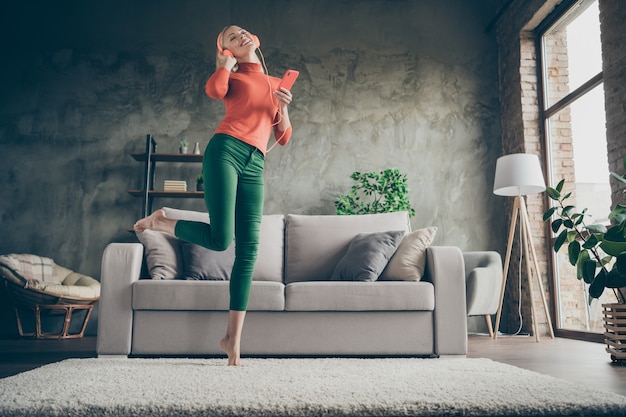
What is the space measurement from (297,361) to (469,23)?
14.0 ft

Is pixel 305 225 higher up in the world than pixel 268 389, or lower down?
higher up

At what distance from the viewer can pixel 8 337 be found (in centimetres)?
455

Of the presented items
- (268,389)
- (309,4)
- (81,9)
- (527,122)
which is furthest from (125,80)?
(268,389)

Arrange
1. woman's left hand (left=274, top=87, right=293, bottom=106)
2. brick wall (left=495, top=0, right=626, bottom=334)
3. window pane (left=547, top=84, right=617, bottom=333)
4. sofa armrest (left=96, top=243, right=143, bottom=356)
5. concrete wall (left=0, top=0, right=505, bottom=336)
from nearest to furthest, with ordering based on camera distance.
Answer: woman's left hand (left=274, top=87, right=293, bottom=106)
sofa armrest (left=96, top=243, right=143, bottom=356)
window pane (left=547, top=84, right=617, bottom=333)
brick wall (left=495, top=0, right=626, bottom=334)
concrete wall (left=0, top=0, right=505, bottom=336)

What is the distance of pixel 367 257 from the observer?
3262 mm

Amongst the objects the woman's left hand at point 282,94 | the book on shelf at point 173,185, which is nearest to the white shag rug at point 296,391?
the woman's left hand at point 282,94

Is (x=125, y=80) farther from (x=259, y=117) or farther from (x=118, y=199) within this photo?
(x=259, y=117)

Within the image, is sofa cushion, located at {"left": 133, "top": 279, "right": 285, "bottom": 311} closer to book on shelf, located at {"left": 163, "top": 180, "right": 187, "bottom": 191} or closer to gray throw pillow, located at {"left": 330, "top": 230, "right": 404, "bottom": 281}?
gray throw pillow, located at {"left": 330, "top": 230, "right": 404, "bottom": 281}

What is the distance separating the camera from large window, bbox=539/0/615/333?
165 inches

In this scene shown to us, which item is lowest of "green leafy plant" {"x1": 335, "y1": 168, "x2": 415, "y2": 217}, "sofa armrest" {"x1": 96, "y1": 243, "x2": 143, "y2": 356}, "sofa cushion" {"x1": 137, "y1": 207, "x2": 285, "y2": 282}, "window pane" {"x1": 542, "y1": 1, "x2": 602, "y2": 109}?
"sofa armrest" {"x1": 96, "y1": 243, "x2": 143, "y2": 356}

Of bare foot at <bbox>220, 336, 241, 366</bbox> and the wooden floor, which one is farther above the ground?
bare foot at <bbox>220, 336, 241, 366</bbox>

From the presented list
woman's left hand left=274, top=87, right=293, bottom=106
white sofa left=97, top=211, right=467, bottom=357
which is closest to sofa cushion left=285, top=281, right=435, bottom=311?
white sofa left=97, top=211, right=467, bottom=357

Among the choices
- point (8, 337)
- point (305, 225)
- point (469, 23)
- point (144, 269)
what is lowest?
point (8, 337)

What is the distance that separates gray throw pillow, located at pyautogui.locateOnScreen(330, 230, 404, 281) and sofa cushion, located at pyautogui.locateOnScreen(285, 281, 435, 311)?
0.17 meters
